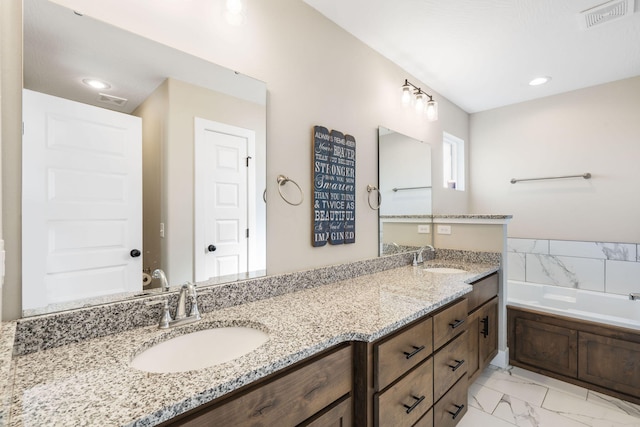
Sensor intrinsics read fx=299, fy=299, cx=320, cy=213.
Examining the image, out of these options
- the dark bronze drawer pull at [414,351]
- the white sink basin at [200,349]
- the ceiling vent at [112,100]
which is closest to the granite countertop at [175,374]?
the white sink basin at [200,349]

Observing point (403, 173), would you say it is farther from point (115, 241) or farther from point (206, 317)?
point (115, 241)

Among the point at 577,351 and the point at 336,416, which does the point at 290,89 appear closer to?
the point at 336,416

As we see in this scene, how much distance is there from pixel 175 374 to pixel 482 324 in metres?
2.05

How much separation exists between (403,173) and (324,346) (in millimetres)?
1836

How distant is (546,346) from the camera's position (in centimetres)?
222

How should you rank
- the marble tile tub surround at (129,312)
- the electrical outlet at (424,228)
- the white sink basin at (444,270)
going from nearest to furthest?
the marble tile tub surround at (129,312), the white sink basin at (444,270), the electrical outlet at (424,228)

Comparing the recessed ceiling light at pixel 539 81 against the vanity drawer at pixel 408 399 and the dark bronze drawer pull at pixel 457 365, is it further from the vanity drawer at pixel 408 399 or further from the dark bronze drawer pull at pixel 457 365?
the vanity drawer at pixel 408 399

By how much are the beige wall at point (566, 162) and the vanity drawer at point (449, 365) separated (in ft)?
6.98

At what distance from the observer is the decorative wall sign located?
5.54ft

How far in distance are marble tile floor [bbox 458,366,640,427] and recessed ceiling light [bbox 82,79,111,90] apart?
2.39 metres

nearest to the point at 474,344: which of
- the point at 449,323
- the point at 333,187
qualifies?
the point at 449,323

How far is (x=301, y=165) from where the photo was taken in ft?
5.36

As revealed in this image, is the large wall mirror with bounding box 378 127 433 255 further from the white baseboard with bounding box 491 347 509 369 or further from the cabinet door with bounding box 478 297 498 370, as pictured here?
the white baseboard with bounding box 491 347 509 369

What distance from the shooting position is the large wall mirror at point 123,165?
0.92 m
